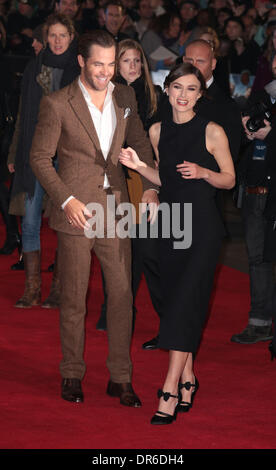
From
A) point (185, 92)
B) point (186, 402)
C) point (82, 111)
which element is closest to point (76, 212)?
point (82, 111)

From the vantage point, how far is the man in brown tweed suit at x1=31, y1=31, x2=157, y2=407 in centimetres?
477

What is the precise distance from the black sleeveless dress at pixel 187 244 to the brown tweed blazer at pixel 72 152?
291 millimetres

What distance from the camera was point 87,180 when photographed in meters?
4.88

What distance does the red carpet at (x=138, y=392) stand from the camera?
454cm

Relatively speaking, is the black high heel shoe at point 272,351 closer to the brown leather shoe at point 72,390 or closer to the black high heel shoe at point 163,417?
the black high heel shoe at point 163,417

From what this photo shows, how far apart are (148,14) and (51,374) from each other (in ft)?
32.4

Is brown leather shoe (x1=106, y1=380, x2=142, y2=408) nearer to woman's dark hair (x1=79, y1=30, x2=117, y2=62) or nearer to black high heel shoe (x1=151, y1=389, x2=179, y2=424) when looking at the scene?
black high heel shoe (x1=151, y1=389, x2=179, y2=424)

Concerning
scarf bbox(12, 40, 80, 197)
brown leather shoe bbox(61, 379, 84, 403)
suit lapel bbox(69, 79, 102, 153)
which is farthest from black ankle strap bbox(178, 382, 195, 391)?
scarf bbox(12, 40, 80, 197)

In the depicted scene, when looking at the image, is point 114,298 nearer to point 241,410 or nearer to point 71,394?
point 71,394

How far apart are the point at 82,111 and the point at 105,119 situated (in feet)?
0.56

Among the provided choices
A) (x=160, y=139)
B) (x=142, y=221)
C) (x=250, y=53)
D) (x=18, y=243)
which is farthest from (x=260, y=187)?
(x=250, y=53)

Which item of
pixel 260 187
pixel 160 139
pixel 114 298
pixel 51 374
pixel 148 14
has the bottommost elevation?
pixel 51 374

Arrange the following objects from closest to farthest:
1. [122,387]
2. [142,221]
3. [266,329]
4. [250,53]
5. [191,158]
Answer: [191,158] < [122,387] < [142,221] < [266,329] < [250,53]

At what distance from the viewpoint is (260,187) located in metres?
6.26
